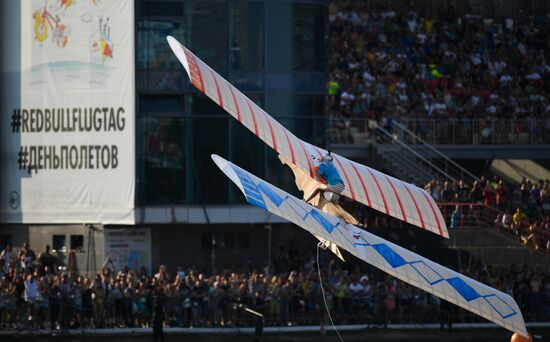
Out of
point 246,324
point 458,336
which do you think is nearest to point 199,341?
point 246,324

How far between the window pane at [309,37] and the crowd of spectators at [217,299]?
207 inches

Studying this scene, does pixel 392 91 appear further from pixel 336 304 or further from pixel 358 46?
pixel 336 304

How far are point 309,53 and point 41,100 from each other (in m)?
6.76

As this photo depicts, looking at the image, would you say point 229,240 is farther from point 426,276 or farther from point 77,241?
→ point 426,276

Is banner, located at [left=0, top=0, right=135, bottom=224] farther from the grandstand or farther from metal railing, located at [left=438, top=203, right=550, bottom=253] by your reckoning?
metal railing, located at [left=438, top=203, right=550, bottom=253]

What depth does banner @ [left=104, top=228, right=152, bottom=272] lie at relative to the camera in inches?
1377

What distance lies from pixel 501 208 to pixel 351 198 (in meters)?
13.6

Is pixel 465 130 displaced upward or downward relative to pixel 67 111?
downward

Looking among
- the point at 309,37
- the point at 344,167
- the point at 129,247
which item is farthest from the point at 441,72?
the point at 344,167

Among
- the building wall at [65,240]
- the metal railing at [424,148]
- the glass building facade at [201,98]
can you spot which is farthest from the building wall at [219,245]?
the metal railing at [424,148]

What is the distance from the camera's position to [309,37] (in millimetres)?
35188

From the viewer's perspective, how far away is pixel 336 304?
32031 millimetres

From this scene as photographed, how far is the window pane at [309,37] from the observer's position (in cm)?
3503

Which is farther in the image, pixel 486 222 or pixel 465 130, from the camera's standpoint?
pixel 465 130
